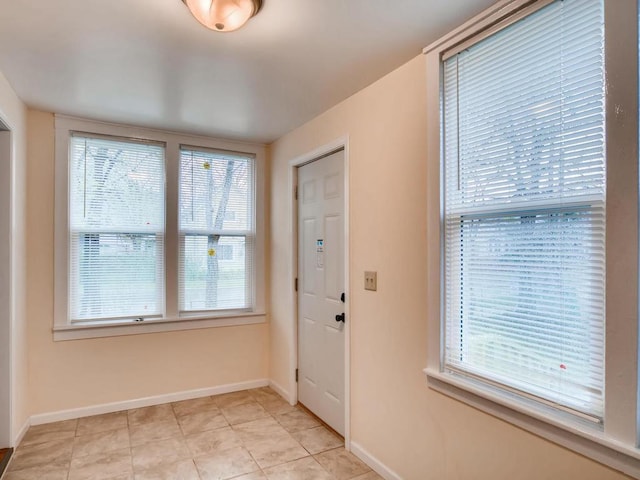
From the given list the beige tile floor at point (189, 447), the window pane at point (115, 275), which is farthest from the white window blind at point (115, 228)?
the beige tile floor at point (189, 447)

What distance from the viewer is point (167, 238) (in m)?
3.50

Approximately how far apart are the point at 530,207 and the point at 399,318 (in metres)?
0.97

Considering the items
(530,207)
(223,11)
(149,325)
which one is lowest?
(149,325)

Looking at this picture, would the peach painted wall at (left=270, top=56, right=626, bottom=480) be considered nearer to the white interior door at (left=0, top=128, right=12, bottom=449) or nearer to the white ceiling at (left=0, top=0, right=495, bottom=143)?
the white ceiling at (left=0, top=0, right=495, bottom=143)

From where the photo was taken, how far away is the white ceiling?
1719 millimetres

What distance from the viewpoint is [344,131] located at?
2750 millimetres

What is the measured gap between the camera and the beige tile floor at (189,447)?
2404 millimetres

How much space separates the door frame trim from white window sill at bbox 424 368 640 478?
890 mm

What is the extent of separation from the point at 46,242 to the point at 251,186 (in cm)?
179

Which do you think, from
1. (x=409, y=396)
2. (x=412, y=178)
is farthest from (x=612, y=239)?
(x=409, y=396)

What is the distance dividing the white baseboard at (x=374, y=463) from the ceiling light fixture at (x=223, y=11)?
2.48 metres

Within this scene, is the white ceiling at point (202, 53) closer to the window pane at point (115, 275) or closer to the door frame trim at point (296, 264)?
the door frame trim at point (296, 264)

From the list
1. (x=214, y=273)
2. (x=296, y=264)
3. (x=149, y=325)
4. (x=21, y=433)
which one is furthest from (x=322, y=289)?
(x=21, y=433)

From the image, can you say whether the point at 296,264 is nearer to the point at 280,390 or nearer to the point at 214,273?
the point at 214,273
